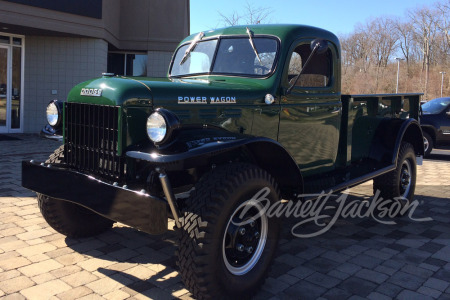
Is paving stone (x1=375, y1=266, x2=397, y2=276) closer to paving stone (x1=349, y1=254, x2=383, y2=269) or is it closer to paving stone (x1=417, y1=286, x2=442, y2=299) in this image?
paving stone (x1=349, y1=254, x2=383, y2=269)

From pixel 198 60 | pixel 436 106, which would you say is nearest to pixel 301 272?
pixel 198 60

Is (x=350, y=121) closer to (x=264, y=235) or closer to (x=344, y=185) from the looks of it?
(x=344, y=185)

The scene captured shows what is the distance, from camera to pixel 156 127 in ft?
8.79

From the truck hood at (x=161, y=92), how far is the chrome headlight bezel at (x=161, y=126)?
→ 28 centimetres

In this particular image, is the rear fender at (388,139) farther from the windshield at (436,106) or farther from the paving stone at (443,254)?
the windshield at (436,106)

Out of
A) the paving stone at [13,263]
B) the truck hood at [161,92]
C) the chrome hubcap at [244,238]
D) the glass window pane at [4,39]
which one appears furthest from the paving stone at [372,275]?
the glass window pane at [4,39]

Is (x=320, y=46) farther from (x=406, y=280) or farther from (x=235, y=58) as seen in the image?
(x=406, y=280)

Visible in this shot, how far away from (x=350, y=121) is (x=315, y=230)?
4.09 ft

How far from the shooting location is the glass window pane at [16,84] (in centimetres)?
1148

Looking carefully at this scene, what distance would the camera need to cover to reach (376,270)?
3523 millimetres

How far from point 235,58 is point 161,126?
1.53m

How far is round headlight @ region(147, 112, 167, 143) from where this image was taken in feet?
8.68

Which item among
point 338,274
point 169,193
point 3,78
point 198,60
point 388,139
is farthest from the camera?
point 3,78

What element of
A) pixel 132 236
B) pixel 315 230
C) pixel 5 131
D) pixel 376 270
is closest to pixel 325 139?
pixel 315 230
